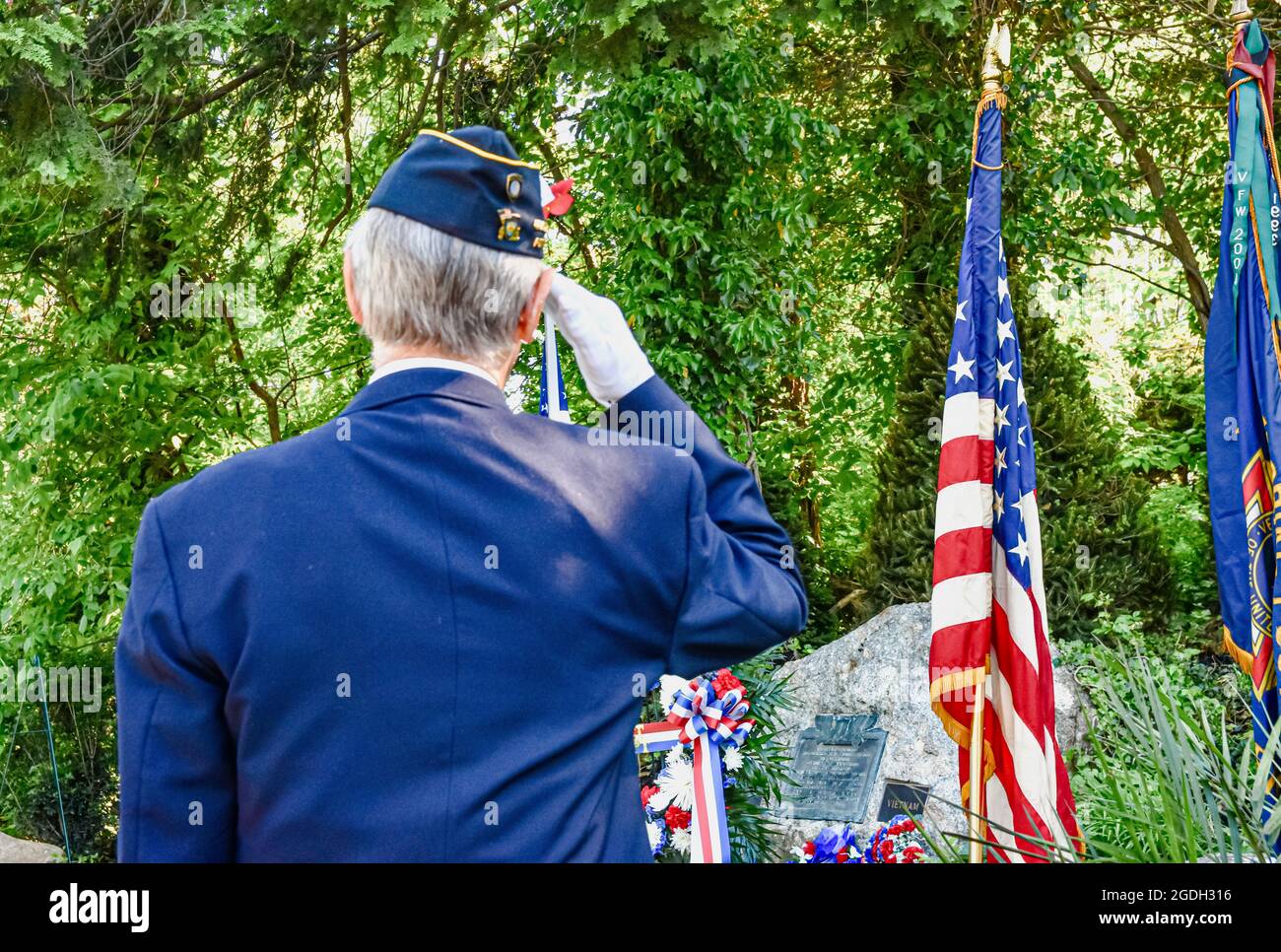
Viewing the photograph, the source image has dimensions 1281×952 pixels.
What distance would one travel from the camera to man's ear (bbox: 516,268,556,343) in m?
1.40

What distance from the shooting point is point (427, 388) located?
134cm

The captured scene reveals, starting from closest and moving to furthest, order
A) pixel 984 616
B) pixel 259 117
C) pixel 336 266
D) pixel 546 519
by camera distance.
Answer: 1. pixel 546 519
2. pixel 984 616
3. pixel 259 117
4. pixel 336 266

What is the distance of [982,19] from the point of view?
8.21 metres

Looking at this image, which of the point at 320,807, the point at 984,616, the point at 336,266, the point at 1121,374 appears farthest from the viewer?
the point at 1121,374

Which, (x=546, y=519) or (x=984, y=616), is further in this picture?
(x=984, y=616)

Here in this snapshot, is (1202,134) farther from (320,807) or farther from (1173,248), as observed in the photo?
(320,807)

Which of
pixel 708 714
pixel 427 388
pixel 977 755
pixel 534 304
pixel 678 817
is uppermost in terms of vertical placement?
pixel 534 304

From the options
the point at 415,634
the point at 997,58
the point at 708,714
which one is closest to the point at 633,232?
the point at 997,58

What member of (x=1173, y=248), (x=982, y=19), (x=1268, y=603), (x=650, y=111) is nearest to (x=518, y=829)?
(x=1268, y=603)

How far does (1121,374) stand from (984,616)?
24.7ft

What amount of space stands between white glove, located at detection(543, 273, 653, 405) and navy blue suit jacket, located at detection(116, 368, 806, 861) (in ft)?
0.33

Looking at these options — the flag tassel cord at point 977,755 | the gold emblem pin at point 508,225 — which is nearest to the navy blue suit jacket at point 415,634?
the gold emblem pin at point 508,225

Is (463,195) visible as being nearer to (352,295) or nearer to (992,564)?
(352,295)

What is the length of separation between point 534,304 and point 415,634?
1.40 ft
